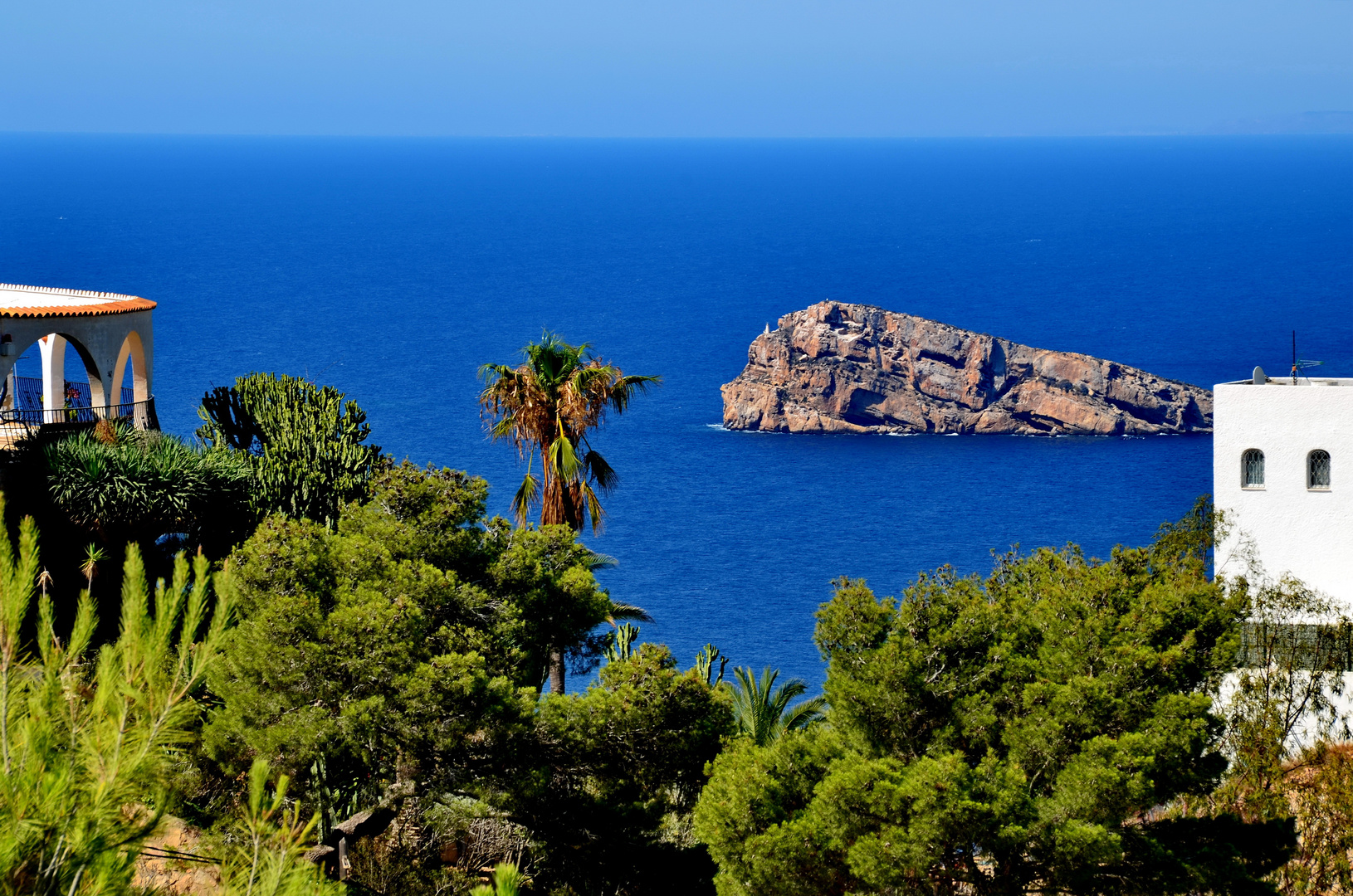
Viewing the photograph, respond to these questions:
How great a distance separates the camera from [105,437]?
2941cm

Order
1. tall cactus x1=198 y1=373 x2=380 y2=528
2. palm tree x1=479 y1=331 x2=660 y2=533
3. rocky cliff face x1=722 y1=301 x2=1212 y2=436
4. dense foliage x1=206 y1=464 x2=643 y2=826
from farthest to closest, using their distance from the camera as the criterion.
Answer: rocky cliff face x1=722 y1=301 x2=1212 y2=436 < tall cactus x1=198 y1=373 x2=380 y2=528 < palm tree x1=479 y1=331 x2=660 y2=533 < dense foliage x1=206 y1=464 x2=643 y2=826

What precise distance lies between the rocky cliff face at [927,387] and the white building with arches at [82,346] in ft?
378

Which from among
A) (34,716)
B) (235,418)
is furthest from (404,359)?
(34,716)

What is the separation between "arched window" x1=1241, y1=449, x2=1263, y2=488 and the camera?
33312 millimetres

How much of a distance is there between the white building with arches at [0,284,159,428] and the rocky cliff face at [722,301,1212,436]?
378 feet

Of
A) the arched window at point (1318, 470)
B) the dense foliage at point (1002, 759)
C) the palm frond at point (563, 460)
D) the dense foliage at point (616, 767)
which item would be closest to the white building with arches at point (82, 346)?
the palm frond at point (563, 460)

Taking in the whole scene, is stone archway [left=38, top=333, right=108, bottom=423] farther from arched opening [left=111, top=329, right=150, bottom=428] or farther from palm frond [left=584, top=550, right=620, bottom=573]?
palm frond [left=584, top=550, right=620, bottom=573]

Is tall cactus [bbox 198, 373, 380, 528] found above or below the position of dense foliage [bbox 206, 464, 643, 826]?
above

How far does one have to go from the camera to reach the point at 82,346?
29.6m

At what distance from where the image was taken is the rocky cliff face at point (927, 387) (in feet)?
482

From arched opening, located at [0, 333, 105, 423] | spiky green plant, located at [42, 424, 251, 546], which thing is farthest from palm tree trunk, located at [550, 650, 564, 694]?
arched opening, located at [0, 333, 105, 423]

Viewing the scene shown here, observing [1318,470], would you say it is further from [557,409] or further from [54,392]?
[54,392]

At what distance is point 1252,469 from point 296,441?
62.5 ft

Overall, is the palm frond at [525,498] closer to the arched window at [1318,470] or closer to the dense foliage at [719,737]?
the dense foliage at [719,737]
